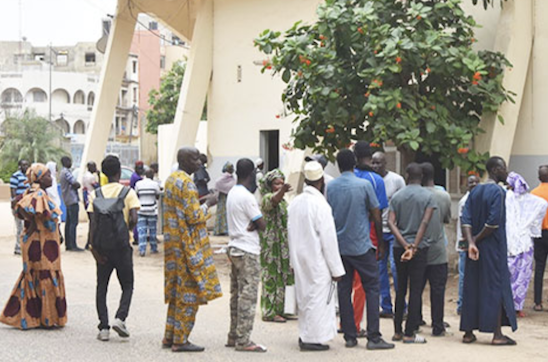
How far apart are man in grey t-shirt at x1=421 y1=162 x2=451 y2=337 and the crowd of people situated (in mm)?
14

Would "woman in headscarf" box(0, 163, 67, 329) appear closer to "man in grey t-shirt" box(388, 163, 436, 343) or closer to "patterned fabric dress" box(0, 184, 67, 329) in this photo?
"patterned fabric dress" box(0, 184, 67, 329)

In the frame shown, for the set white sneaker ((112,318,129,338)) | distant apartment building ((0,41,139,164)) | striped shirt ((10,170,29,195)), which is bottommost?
white sneaker ((112,318,129,338))

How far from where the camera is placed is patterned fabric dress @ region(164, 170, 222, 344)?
7.70m

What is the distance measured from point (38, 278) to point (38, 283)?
0.18 feet

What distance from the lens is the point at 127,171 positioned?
30766 millimetres

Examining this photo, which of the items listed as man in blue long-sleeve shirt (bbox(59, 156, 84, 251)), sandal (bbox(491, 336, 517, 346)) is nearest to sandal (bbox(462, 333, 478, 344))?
sandal (bbox(491, 336, 517, 346))

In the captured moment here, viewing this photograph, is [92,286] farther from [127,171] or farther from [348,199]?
A: [127,171]

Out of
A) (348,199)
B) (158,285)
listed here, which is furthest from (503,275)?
(158,285)

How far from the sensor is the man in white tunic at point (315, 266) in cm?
791

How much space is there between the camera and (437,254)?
8.62 meters

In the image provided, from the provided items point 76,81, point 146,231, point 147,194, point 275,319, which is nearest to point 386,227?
point 275,319

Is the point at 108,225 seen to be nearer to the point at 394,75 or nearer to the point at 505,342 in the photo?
the point at 505,342

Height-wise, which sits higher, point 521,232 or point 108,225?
point 108,225

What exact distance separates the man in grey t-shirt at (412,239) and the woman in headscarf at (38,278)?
3.64 m
